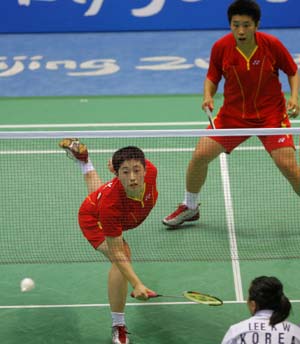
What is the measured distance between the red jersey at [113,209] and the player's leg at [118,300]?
0.77 feet

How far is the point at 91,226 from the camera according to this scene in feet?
19.2

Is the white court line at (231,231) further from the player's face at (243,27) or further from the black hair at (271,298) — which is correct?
the black hair at (271,298)

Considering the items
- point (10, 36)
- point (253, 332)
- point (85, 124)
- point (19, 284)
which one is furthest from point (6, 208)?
point (10, 36)

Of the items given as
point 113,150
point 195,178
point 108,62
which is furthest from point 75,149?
point 108,62

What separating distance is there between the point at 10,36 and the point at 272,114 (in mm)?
6898

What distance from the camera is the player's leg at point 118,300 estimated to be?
18.4ft

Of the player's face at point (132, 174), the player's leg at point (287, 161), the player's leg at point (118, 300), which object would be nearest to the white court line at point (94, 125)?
the player's leg at point (287, 161)

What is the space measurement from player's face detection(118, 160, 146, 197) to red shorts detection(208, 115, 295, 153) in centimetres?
156

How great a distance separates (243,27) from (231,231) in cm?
194

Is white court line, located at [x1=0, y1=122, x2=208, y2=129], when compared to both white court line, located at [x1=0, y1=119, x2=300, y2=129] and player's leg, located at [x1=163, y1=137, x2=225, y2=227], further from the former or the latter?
player's leg, located at [x1=163, y1=137, x2=225, y2=227]

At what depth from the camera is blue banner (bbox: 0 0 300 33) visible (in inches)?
482

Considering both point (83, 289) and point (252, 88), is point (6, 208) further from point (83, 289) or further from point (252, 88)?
point (252, 88)

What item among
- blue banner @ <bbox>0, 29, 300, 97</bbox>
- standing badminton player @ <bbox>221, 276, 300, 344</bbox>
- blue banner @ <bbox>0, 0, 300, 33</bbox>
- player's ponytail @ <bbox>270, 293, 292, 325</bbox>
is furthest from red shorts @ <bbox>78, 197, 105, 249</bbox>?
blue banner @ <bbox>0, 0, 300, 33</bbox>

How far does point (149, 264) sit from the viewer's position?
22.3 ft
